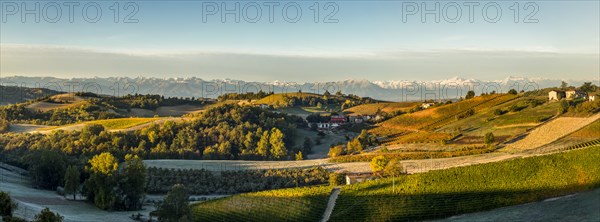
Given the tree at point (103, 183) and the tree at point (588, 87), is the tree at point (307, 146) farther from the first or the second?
Result: the tree at point (588, 87)

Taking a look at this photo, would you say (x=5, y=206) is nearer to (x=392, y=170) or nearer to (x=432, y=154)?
(x=392, y=170)

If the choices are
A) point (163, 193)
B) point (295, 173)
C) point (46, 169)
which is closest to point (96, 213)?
point (163, 193)

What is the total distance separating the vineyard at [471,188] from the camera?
55.3 meters

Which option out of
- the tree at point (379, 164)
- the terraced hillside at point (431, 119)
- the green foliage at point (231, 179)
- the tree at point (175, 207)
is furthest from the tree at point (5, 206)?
the terraced hillside at point (431, 119)

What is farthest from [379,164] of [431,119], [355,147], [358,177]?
[431,119]

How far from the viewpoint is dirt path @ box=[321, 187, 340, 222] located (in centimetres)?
6306

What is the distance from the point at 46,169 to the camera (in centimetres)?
8988

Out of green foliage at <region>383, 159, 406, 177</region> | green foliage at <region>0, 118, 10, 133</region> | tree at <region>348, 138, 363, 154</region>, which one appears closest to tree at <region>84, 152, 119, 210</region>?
green foliage at <region>383, 159, 406, 177</region>

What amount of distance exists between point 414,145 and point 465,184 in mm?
46104

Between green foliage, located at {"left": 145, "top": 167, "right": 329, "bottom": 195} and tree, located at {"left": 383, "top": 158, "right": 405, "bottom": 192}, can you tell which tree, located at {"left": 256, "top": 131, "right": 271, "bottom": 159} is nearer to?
green foliage, located at {"left": 145, "top": 167, "right": 329, "bottom": 195}

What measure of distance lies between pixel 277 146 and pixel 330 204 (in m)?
61.3

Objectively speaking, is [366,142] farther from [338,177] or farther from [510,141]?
[338,177]

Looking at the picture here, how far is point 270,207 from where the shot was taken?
2672 inches

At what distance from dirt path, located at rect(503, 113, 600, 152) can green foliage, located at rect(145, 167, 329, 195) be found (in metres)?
35.0
